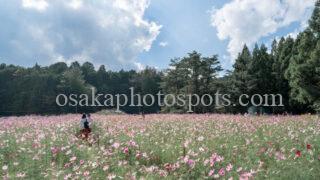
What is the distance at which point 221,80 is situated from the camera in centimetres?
4403

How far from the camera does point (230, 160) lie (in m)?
7.95

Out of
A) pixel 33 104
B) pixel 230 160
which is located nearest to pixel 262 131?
pixel 230 160

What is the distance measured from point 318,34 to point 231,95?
1673 cm

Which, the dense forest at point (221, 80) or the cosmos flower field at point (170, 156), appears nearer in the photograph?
the cosmos flower field at point (170, 156)

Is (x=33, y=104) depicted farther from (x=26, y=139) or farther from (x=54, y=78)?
(x=26, y=139)

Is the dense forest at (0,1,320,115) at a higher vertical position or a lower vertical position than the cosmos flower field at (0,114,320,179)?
higher

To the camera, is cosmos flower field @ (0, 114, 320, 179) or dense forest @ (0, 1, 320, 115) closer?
cosmos flower field @ (0, 114, 320, 179)

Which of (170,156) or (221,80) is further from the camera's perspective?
(221,80)

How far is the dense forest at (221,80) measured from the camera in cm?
2845

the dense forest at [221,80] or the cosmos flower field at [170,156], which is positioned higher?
the dense forest at [221,80]

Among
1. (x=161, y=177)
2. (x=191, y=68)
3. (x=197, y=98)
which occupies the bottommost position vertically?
(x=161, y=177)

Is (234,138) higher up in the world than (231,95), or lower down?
lower down

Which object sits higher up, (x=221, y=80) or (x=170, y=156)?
(x=221, y=80)

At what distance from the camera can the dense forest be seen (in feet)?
93.4
